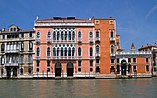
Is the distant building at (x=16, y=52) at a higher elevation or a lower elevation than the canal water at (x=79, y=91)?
higher

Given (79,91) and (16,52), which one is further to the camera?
(16,52)

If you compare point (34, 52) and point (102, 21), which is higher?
point (102, 21)

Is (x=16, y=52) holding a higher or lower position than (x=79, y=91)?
higher

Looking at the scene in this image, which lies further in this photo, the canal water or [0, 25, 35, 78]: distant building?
[0, 25, 35, 78]: distant building

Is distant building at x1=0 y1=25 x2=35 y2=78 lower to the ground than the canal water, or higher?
higher

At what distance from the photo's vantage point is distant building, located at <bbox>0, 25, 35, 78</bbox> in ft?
181

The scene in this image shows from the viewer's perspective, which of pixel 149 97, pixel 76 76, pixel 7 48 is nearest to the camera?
pixel 149 97

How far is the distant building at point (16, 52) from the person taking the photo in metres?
55.0

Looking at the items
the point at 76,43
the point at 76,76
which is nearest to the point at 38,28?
the point at 76,43

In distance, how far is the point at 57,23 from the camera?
178 ft

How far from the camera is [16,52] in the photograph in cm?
5569

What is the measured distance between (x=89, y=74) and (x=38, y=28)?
15.2m

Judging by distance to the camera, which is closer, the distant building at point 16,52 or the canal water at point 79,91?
the canal water at point 79,91

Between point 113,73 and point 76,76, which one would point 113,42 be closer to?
point 113,73
